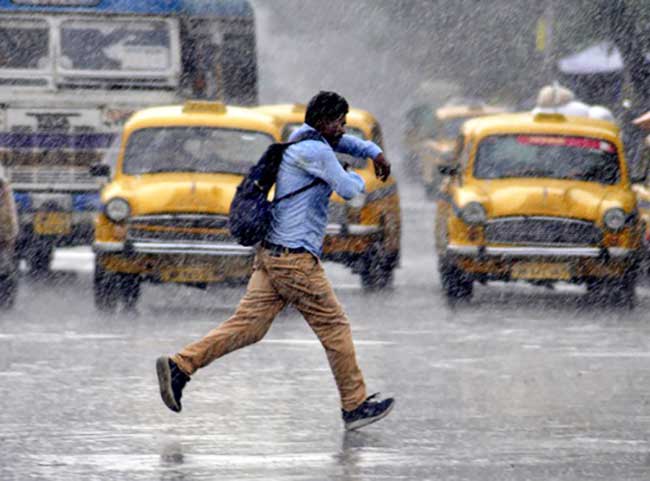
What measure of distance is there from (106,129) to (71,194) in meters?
0.79

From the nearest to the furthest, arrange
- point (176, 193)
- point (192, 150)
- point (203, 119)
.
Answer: point (176, 193), point (192, 150), point (203, 119)

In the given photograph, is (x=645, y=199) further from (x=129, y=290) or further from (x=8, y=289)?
(x=8, y=289)

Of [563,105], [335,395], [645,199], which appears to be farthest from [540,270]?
[563,105]

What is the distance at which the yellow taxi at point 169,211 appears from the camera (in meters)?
16.8

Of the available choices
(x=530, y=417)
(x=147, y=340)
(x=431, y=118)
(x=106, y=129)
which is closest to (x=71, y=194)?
(x=106, y=129)

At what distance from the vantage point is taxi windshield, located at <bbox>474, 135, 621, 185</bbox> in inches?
725

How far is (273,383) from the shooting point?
1238cm

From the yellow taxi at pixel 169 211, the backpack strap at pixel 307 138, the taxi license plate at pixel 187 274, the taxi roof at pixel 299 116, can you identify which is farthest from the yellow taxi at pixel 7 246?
the backpack strap at pixel 307 138

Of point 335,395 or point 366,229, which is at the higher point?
point 335,395

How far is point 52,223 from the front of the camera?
20609 mm

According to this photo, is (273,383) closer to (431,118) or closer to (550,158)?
(550,158)

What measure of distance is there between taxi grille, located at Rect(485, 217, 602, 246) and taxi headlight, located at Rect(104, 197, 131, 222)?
2996 mm

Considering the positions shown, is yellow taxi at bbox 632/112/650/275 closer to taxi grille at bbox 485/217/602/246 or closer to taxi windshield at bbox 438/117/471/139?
taxi grille at bbox 485/217/602/246

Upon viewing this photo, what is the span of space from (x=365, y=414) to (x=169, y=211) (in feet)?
22.5
